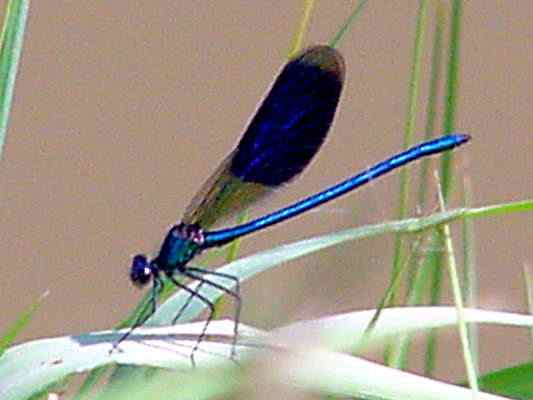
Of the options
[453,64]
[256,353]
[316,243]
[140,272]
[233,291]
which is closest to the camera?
[256,353]

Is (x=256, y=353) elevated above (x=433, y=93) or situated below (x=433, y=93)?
below

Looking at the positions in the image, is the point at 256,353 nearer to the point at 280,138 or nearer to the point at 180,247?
the point at 180,247

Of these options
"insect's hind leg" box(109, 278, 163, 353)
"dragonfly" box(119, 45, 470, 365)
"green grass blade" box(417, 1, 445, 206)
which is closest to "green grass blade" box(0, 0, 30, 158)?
"insect's hind leg" box(109, 278, 163, 353)

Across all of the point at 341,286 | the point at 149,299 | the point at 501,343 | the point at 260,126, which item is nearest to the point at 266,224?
the point at 260,126

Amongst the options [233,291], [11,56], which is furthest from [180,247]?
[11,56]

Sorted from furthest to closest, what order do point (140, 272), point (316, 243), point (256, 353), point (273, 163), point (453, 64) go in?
point (273, 163) < point (140, 272) < point (453, 64) < point (316, 243) < point (256, 353)

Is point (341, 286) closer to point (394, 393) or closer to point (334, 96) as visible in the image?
point (394, 393)

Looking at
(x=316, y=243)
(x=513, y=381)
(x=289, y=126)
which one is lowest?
(x=513, y=381)

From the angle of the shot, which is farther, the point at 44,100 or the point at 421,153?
the point at 44,100

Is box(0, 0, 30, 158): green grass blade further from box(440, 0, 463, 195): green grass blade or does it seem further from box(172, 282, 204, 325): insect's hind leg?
box(440, 0, 463, 195): green grass blade
